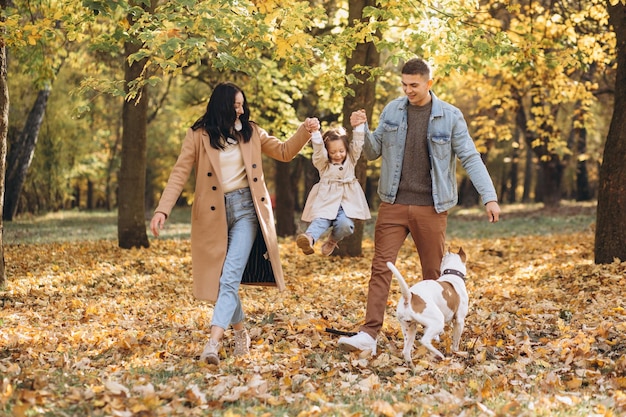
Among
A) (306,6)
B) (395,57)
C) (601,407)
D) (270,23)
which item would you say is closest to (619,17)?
(395,57)

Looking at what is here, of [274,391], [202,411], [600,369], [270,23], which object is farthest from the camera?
[270,23]

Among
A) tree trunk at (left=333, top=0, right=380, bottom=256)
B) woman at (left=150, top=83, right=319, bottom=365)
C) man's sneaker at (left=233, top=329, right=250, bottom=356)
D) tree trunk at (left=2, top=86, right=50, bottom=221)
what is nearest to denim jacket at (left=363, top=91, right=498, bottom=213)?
woman at (left=150, top=83, right=319, bottom=365)

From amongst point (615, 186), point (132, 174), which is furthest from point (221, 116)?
point (132, 174)

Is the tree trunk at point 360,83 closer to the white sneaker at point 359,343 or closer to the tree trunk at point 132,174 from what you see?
the tree trunk at point 132,174

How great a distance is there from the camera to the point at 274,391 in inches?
201

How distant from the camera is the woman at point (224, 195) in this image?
584cm

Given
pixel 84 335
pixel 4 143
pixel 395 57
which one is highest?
pixel 395 57

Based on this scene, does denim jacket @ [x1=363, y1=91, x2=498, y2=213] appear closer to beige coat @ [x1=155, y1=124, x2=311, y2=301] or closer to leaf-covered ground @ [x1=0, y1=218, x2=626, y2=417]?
beige coat @ [x1=155, y1=124, x2=311, y2=301]

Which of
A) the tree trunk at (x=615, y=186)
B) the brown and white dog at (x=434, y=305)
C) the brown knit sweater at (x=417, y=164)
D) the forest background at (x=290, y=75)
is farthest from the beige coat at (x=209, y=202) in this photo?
the tree trunk at (x=615, y=186)

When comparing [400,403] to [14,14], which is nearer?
[400,403]

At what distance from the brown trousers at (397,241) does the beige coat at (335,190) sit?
0.23 metres

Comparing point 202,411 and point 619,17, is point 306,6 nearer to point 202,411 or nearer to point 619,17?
point 619,17

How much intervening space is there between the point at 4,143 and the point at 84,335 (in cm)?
373

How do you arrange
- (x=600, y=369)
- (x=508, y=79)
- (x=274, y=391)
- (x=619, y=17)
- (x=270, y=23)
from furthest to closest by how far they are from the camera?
(x=508, y=79)
(x=619, y=17)
(x=270, y=23)
(x=600, y=369)
(x=274, y=391)
